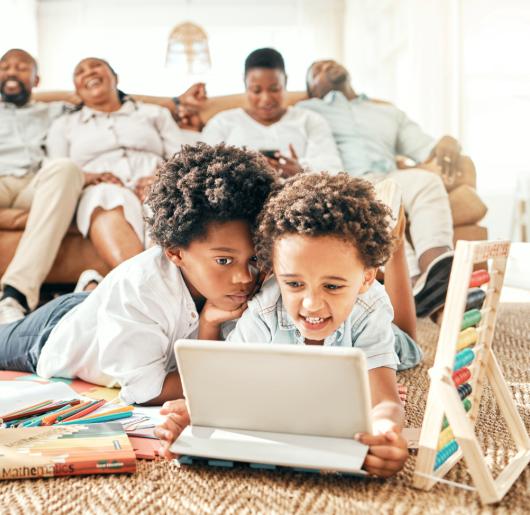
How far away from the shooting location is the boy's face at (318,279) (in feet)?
3.10

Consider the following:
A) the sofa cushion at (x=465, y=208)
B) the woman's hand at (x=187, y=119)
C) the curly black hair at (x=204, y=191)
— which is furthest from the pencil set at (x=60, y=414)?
the woman's hand at (x=187, y=119)

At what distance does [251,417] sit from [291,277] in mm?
204

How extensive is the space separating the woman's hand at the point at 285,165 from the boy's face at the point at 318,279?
1521 mm

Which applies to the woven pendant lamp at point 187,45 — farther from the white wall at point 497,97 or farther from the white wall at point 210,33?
the white wall at point 497,97

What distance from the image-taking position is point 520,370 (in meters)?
1.49

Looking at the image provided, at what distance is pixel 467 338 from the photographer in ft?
2.88

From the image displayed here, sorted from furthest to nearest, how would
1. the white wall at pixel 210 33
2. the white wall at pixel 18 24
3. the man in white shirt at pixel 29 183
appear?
the white wall at pixel 210 33
the white wall at pixel 18 24
the man in white shirt at pixel 29 183

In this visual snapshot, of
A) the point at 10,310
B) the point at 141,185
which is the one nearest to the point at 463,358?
the point at 10,310

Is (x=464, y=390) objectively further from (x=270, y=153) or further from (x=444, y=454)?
(x=270, y=153)

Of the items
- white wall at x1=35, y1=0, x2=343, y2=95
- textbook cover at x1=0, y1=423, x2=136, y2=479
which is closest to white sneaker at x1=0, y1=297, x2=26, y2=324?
textbook cover at x1=0, y1=423, x2=136, y2=479

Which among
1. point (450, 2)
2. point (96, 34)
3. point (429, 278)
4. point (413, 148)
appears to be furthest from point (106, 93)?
point (96, 34)

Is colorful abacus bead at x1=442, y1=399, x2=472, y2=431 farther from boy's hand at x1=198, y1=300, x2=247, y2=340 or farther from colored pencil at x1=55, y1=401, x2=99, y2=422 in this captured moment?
colored pencil at x1=55, y1=401, x2=99, y2=422

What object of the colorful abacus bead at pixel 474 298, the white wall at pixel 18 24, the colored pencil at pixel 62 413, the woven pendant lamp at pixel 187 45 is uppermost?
the white wall at pixel 18 24

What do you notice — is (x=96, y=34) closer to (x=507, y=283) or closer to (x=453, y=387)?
(x=507, y=283)
